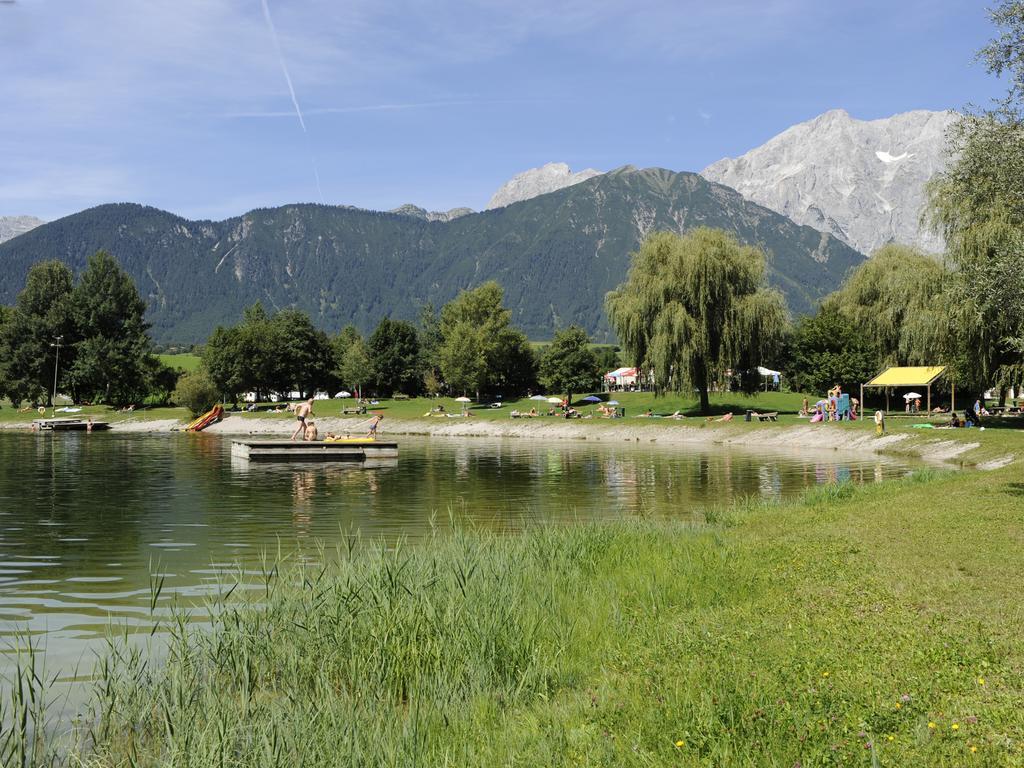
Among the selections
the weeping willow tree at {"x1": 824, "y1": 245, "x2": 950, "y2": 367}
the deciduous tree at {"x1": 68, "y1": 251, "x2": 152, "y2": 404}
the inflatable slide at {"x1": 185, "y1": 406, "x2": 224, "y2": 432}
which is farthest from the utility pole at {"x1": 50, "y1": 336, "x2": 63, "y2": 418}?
the weeping willow tree at {"x1": 824, "y1": 245, "x2": 950, "y2": 367}

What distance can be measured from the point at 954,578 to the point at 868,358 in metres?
A: 64.5

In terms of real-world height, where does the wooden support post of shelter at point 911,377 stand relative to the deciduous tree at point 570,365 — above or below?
below

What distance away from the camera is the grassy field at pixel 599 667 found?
615cm

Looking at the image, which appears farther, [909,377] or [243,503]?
[909,377]

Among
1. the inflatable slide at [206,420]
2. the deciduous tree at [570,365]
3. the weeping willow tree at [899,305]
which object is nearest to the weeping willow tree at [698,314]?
the weeping willow tree at [899,305]

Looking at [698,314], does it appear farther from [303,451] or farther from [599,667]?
[599,667]

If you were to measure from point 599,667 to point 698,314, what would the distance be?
175ft

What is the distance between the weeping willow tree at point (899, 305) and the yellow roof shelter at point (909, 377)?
2.36ft

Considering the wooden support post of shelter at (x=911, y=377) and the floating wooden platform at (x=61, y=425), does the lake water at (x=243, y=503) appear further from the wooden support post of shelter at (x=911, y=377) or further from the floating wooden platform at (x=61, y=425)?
the floating wooden platform at (x=61, y=425)

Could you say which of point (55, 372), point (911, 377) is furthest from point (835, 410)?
point (55, 372)

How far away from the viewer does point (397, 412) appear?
293ft

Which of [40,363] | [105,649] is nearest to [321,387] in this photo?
[40,363]

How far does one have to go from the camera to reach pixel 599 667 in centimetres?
832

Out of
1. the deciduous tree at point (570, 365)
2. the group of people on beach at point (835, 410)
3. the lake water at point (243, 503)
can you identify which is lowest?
the lake water at point (243, 503)
